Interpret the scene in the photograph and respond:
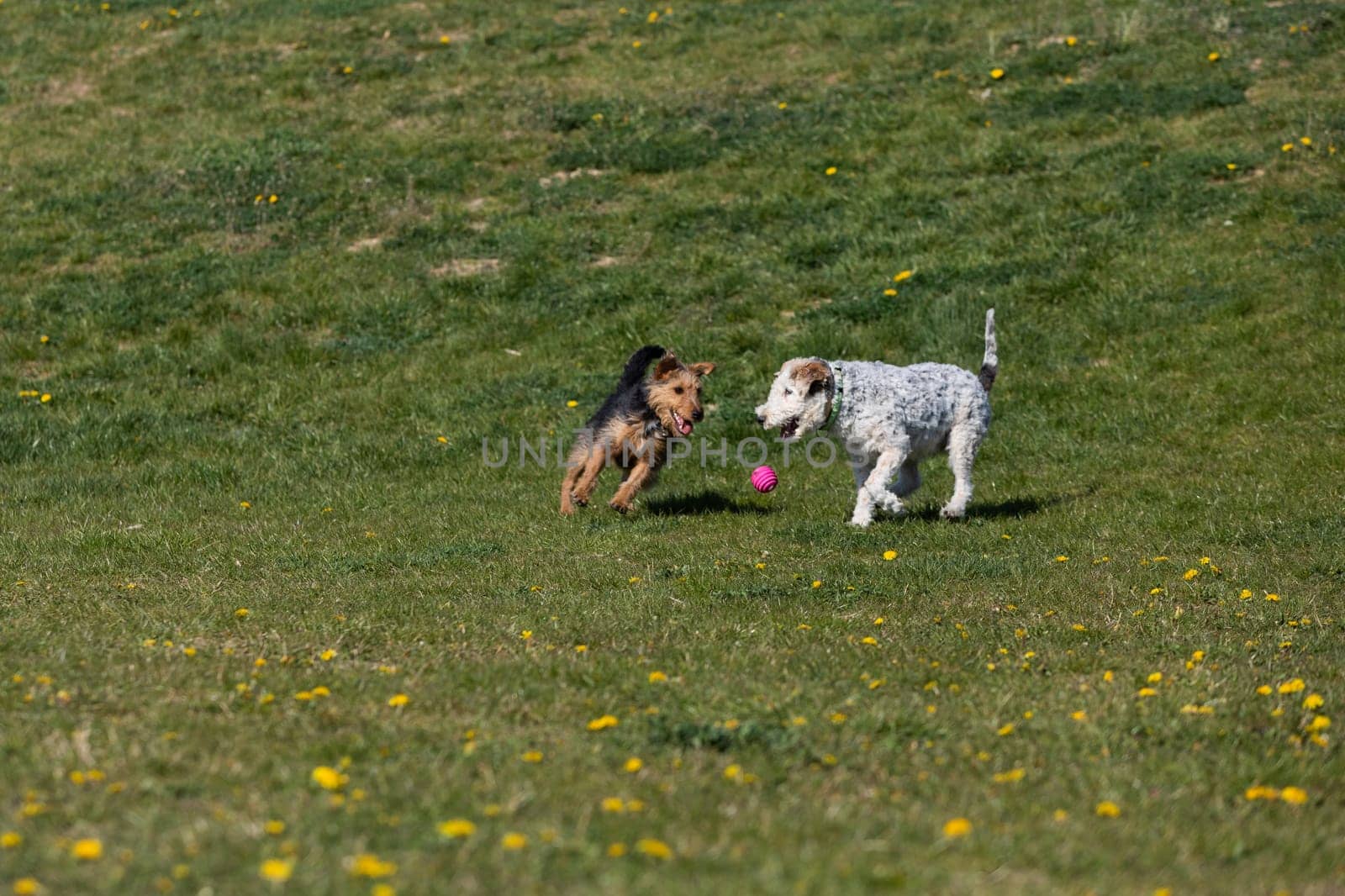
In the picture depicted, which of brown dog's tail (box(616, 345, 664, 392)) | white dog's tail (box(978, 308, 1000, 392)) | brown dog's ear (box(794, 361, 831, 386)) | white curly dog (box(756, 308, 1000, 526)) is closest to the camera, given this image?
brown dog's ear (box(794, 361, 831, 386))

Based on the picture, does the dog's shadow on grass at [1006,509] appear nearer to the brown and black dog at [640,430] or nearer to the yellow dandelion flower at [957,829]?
the brown and black dog at [640,430]

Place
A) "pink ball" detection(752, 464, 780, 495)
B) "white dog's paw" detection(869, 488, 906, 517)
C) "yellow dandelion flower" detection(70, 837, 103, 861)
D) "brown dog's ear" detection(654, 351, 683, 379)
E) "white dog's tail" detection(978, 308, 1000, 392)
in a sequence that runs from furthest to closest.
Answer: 1. "pink ball" detection(752, 464, 780, 495)
2. "brown dog's ear" detection(654, 351, 683, 379)
3. "white dog's tail" detection(978, 308, 1000, 392)
4. "white dog's paw" detection(869, 488, 906, 517)
5. "yellow dandelion flower" detection(70, 837, 103, 861)

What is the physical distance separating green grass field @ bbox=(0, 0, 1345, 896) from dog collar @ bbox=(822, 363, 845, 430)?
2.80 feet

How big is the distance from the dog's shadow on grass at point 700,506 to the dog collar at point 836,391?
3.72ft

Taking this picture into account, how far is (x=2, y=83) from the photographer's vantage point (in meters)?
23.3

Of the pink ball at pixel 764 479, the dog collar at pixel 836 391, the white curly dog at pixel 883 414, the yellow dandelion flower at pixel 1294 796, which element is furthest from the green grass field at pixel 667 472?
the dog collar at pixel 836 391

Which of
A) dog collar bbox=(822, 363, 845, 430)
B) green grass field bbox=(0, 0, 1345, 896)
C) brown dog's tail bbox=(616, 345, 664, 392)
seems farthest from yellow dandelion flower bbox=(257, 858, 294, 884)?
brown dog's tail bbox=(616, 345, 664, 392)

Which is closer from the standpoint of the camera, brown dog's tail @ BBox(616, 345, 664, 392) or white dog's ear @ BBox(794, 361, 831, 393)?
white dog's ear @ BBox(794, 361, 831, 393)

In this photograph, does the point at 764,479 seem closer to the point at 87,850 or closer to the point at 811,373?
the point at 811,373

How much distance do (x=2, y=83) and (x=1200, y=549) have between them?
69.3 feet

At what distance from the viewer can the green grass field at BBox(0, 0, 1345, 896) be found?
14.6ft

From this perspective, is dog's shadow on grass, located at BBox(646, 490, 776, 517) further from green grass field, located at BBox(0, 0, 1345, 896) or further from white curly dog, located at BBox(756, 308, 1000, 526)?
white curly dog, located at BBox(756, 308, 1000, 526)

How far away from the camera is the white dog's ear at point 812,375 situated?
1038 centimetres

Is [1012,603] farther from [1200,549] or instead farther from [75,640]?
[75,640]
